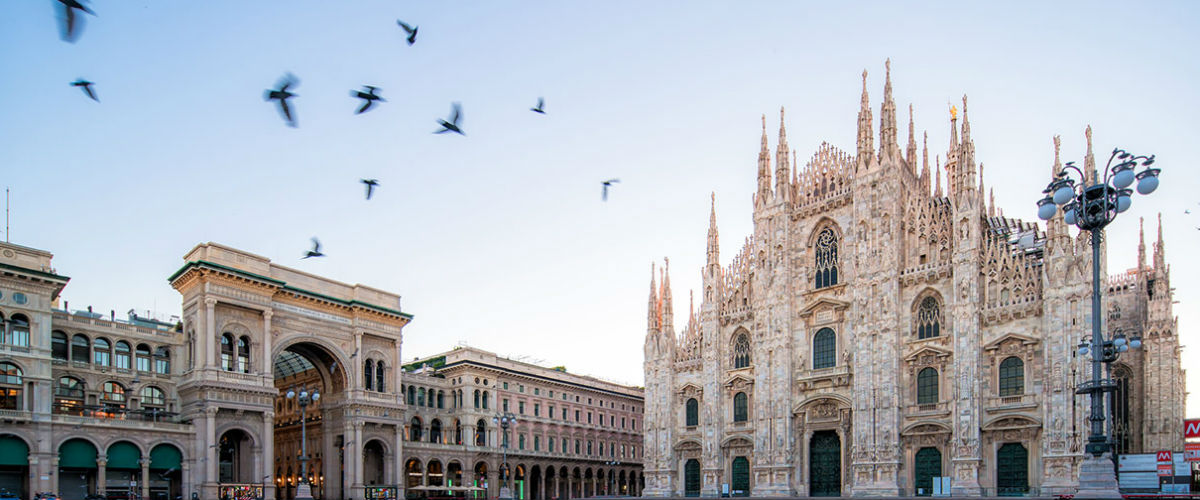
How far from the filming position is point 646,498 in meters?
54.9

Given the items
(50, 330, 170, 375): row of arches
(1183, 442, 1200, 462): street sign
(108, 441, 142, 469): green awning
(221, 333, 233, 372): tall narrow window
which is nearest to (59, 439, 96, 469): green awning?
(108, 441, 142, 469): green awning

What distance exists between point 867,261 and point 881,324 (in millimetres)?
3698

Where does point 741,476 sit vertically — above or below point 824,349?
below

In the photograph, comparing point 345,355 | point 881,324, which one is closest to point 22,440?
point 345,355

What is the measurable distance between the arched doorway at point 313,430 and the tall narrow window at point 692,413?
21.4m

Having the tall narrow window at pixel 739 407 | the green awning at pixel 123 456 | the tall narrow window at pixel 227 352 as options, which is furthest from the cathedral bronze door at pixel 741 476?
the green awning at pixel 123 456

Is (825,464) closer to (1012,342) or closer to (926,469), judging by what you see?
(926,469)

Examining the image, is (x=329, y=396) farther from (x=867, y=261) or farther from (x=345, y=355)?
(x=867, y=261)

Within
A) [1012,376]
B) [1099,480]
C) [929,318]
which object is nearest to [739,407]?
[929,318]

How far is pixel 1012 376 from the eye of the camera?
143 feet

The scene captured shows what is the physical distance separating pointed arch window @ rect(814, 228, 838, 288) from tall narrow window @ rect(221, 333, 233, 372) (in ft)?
114

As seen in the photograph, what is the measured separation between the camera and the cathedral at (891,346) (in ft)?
140

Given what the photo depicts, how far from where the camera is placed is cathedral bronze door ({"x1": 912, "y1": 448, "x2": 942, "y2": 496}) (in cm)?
4553

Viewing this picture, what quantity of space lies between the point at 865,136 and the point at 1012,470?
1969cm
